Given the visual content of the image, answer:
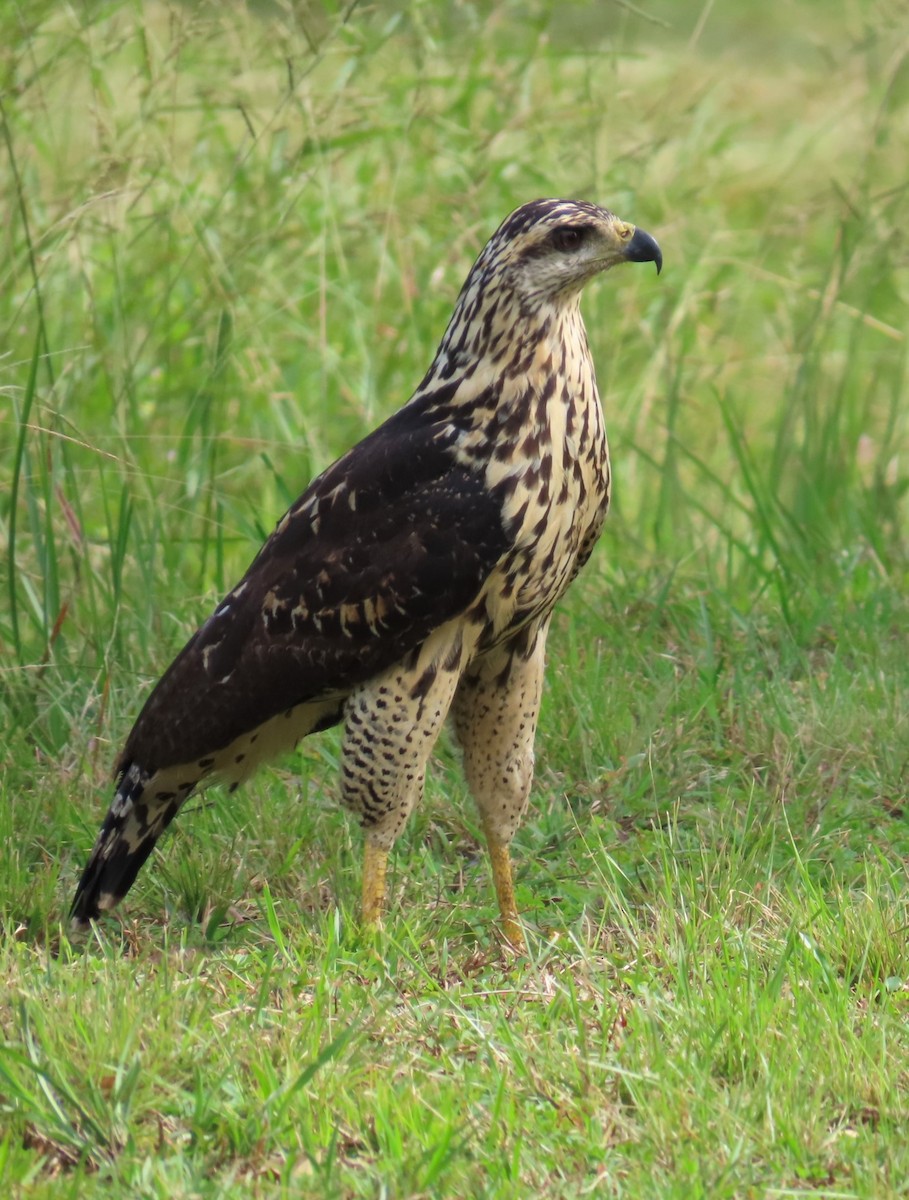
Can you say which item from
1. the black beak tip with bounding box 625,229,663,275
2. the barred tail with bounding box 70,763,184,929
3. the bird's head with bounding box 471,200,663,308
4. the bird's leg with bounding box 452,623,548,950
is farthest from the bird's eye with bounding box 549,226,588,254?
the barred tail with bounding box 70,763,184,929

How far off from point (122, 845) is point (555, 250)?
1667mm

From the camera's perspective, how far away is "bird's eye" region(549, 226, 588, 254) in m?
3.79

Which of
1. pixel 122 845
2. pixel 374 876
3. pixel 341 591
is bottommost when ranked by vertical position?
pixel 374 876

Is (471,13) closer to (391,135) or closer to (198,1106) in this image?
(391,135)

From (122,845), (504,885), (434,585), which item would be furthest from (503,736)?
(122,845)

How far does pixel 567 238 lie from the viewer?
12.5 feet

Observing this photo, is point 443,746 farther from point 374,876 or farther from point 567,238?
point 567,238

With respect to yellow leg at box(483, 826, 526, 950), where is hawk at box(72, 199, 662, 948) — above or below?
above

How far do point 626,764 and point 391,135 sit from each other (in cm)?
294

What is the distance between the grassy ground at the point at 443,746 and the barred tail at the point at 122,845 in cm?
10

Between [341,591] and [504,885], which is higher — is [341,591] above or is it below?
above

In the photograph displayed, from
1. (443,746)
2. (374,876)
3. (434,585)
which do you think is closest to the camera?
(434,585)

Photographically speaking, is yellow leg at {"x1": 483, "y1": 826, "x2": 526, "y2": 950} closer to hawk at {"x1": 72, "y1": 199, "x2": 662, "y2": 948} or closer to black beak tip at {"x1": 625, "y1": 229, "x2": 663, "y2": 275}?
hawk at {"x1": 72, "y1": 199, "x2": 662, "y2": 948}

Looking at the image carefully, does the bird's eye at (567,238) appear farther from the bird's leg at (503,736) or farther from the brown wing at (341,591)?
the bird's leg at (503,736)
